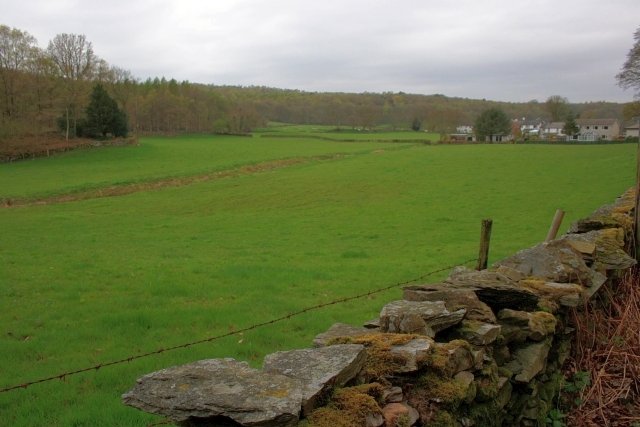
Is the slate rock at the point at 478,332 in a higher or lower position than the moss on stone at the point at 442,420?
higher

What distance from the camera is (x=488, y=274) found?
213 inches

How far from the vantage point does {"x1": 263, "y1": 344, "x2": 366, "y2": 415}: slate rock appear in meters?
2.88

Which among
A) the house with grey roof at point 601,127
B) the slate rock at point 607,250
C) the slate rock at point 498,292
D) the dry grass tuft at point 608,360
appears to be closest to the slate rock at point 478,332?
the slate rock at point 498,292

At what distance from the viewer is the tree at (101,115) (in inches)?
2672

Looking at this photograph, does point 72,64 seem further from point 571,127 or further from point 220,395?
point 571,127

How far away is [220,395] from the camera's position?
9.07 feet

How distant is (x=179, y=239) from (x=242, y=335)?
14795mm

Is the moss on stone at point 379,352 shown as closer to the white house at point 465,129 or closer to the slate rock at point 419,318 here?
the slate rock at point 419,318

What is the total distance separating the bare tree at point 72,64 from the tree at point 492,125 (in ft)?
230

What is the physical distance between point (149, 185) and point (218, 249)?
2595cm

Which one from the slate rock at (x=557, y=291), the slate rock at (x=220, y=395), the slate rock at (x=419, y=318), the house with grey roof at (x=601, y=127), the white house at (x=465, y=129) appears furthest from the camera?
the white house at (x=465, y=129)

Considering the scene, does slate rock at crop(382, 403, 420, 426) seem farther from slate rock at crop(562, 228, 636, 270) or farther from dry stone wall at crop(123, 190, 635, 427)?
slate rock at crop(562, 228, 636, 270)

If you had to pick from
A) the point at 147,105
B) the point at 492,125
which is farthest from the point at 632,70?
the point at 147,105

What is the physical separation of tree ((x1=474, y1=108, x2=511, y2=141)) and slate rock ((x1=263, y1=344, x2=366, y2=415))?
104145 millimetres
